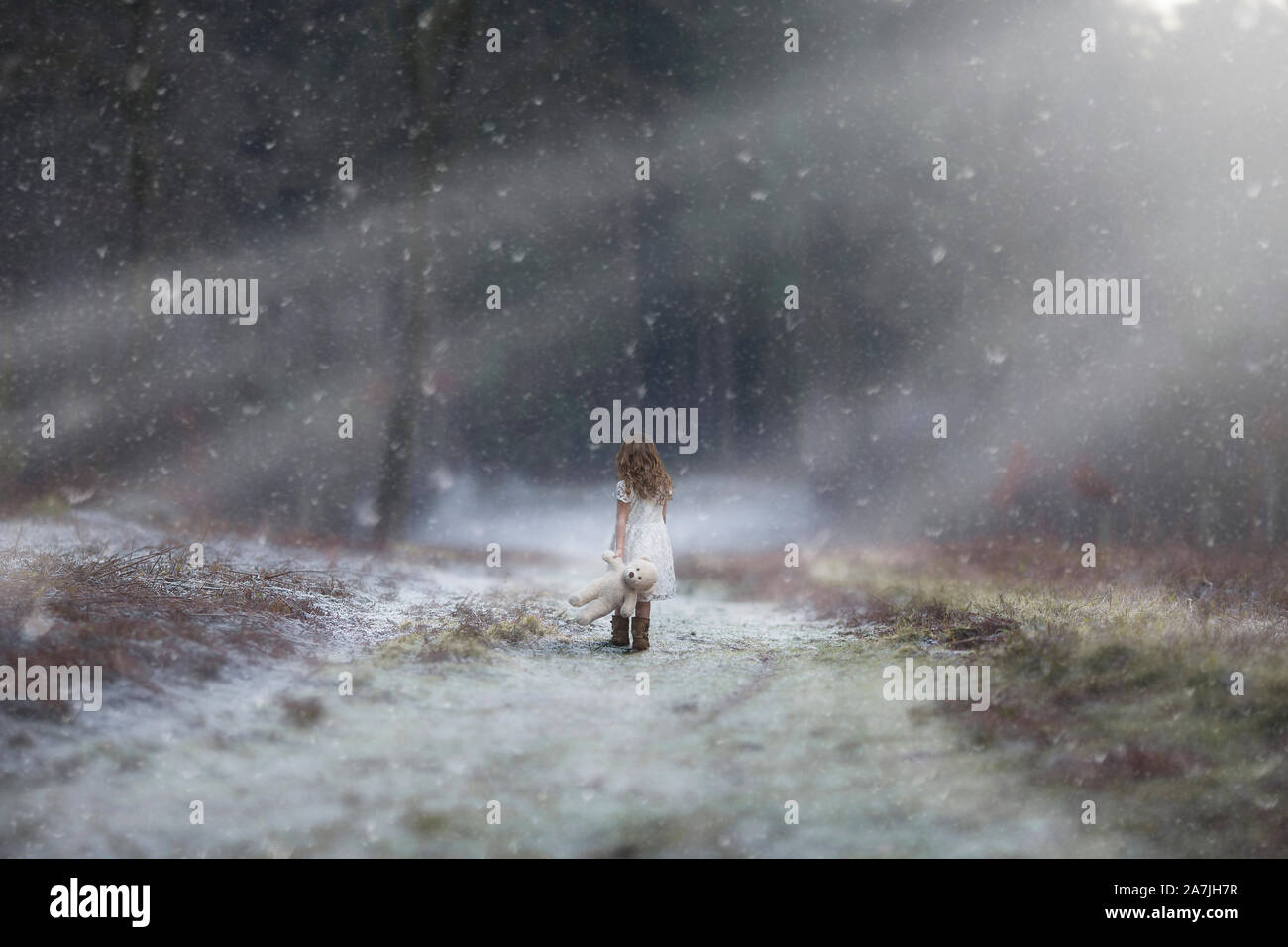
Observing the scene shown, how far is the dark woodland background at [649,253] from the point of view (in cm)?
880

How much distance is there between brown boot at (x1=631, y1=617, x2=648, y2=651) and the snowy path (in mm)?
493

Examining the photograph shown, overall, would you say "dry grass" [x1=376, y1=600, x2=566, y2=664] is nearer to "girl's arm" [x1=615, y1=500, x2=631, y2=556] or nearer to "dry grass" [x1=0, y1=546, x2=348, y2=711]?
"dry grass" [x1=0, y1=546, x2=348, y2=711]

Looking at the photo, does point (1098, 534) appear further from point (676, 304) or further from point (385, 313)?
point (385, 313)

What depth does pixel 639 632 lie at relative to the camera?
6816 millimetres

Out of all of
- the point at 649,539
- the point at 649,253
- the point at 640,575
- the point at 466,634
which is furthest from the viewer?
the point at 649,253

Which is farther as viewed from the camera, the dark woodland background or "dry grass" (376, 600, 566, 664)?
the dark woodland background

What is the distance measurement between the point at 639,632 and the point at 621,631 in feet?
0.64

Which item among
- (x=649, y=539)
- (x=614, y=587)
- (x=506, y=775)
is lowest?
(x=506, y=775)

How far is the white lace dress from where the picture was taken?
681 cm

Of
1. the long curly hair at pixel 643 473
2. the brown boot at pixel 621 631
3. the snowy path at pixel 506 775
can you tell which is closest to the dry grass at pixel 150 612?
the snowy path at pixel 506 775

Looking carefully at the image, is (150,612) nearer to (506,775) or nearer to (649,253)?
(506,775)

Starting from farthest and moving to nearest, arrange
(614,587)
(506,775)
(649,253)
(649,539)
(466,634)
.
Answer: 1. (649,253)
2. (466,634)
3. (649,539)
4. (614,587)
5. (506,775)

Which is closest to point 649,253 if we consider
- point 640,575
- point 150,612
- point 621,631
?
point 640,575

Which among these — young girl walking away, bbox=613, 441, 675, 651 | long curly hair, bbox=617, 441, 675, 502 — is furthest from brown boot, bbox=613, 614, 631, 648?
long curly hair, bbox=617, 441, 675, 502
